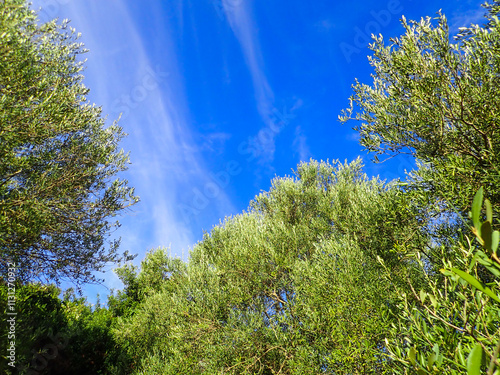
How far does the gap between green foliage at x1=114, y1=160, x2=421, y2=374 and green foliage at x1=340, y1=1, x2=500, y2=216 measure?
6.26 ft

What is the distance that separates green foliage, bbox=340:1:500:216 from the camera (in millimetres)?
7512

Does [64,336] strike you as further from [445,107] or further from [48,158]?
[445,107]

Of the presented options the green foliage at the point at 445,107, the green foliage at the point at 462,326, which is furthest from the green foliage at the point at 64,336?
the green foliage at the point at 445,107

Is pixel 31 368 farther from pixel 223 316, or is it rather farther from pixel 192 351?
pixel 223 316

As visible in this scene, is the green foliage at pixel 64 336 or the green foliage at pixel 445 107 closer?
the green foliage at pixel 445 107

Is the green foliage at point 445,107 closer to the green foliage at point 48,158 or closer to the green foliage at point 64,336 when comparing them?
the green foliage at point 48,158

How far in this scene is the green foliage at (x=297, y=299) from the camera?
9.93m

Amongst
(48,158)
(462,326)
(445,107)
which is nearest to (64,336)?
(48,158)

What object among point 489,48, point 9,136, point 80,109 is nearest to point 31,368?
point 9,136

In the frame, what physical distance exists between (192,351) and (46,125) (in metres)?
12.0

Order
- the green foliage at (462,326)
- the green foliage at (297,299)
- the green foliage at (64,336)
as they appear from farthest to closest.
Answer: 1. the green foliage at (64,336)
2. the green foliage at (297,299)
3. the green foliage at (462,326)

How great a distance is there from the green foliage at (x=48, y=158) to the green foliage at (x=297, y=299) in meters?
5.84

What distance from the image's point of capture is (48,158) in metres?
11.6

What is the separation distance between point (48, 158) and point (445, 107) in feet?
48.6
